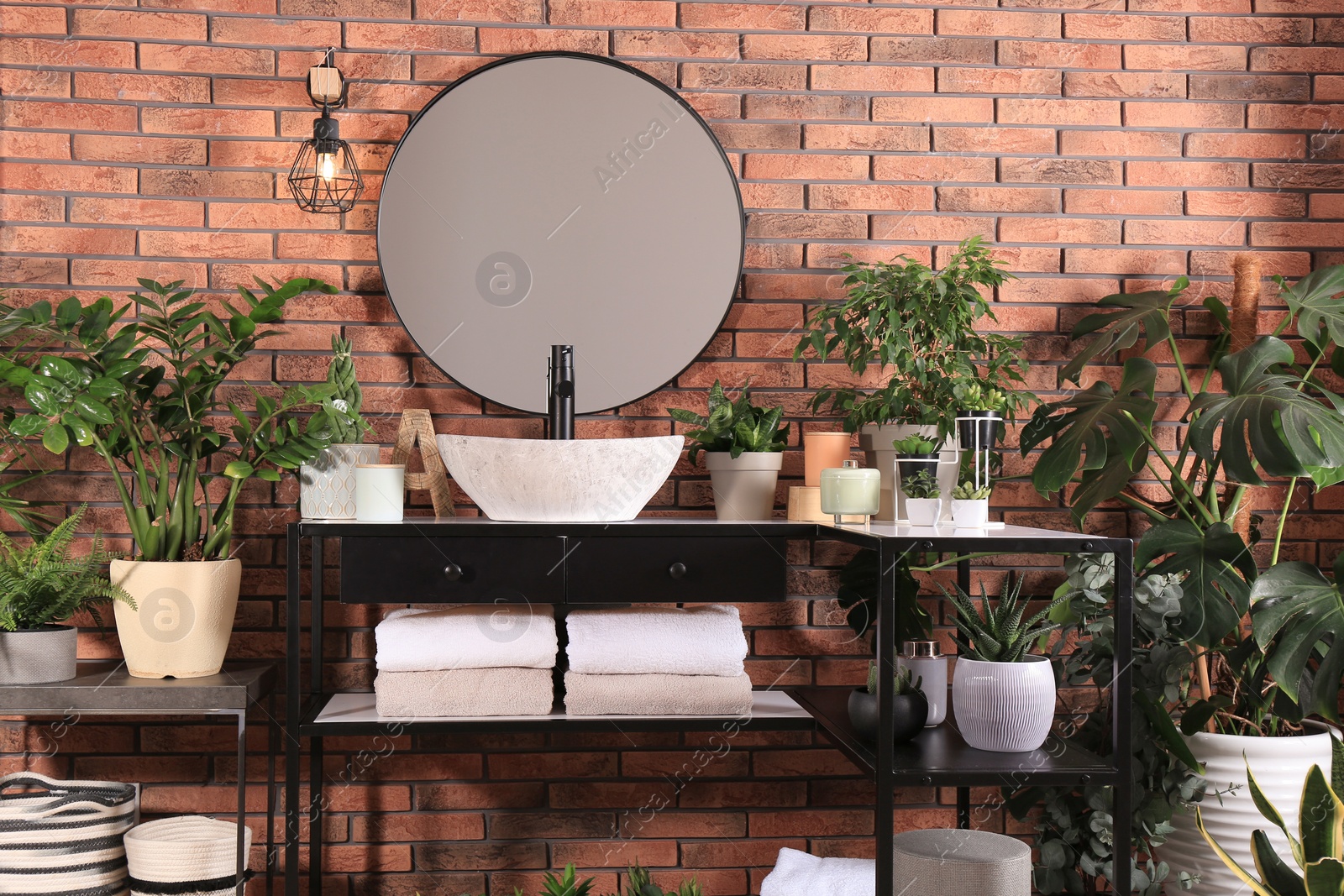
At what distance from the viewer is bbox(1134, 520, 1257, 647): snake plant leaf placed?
1767 millimetres

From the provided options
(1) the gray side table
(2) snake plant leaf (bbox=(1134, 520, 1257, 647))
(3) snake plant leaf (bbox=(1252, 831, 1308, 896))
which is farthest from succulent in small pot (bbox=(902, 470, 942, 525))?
(1) the gray side table

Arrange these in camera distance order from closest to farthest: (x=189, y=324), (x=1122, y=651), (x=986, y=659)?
(x=1122, y=651)
(x=986, y=659)
(x=189, y=324)

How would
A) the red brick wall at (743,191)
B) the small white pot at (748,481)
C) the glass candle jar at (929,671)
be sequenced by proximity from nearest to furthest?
1. the glass candle jar at (929,671)
2. the small white pot at (748,481)
3. the red brick wall at (743,191)

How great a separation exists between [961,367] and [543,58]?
3.50 ft

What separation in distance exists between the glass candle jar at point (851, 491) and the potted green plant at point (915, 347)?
15 centimetres

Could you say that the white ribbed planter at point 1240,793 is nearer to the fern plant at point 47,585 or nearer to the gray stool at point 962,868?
the gray stool at point 962,868

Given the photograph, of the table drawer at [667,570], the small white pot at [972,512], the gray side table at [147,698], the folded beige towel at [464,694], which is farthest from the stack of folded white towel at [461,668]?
the small white pot at [972,512]

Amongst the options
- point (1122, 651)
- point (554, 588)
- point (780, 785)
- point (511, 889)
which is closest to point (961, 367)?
point (1122, 651)

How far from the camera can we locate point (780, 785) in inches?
82.8

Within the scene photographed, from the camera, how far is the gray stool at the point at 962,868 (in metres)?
1.58

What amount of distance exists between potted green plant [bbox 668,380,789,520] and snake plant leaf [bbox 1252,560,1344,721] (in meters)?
0.87

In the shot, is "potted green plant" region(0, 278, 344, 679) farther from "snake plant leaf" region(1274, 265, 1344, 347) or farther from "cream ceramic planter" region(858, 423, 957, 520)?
"snake plant leaf" region(1274, 265, 1344, 347)

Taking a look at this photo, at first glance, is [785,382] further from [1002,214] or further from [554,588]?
[554,588]

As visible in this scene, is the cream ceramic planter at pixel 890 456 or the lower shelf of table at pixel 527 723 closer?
the lower shelf of table at pixel 527 723
